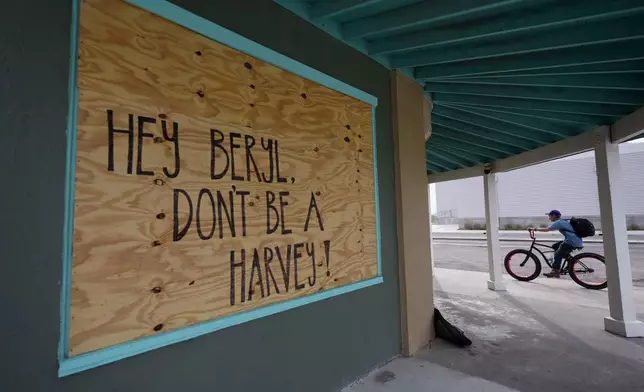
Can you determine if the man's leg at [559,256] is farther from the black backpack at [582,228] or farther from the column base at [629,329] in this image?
the column base at [629,329]

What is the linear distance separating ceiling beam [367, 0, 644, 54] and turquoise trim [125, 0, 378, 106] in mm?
717

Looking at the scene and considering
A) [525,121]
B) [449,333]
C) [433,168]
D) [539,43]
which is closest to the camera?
[539,43]

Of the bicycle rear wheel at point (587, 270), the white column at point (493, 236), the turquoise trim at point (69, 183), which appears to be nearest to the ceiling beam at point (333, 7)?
the turquoise trim at point (69, 183)

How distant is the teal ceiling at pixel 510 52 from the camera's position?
2551mm

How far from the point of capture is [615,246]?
4137 millimetres

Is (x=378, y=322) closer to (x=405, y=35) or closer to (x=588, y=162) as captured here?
(x=405, y=35)

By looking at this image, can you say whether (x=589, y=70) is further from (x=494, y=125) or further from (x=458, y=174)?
(x=458, y=174)

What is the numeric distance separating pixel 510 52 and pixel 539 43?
0.72 feet

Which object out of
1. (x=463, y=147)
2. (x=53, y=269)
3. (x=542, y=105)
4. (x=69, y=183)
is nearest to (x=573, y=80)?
(x=542, y=105)

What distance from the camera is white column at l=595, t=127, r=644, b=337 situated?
4031mm

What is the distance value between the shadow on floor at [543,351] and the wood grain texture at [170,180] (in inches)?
70.7

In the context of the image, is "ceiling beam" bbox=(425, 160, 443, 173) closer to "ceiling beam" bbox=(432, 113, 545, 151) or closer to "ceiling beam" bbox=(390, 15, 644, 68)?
"ceiling beam" bbox=(432, 113, 545, 151)

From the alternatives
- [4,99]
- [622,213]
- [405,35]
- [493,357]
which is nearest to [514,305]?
[622,213]

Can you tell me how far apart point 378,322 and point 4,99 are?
9.51 ft
